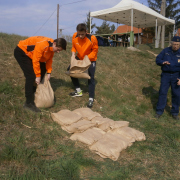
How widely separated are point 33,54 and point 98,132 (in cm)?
191

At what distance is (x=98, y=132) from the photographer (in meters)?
3.44

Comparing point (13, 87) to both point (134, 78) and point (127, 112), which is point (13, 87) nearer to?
point (127, 112)

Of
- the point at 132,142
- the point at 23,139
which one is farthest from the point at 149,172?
the point at 23,139

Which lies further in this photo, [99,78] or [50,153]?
[99,78]

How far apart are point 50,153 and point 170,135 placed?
8.04ft

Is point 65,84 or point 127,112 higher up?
point 65,84

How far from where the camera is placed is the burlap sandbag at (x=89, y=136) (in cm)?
316

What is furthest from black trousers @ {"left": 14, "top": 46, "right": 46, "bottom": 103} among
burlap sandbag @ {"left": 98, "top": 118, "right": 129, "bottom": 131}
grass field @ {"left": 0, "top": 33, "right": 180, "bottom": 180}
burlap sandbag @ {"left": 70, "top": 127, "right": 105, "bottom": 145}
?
burlap sandbag @ {"left": 98, "top": 118, "right": 129, "bottom": 131}

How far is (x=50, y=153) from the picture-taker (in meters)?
2.84

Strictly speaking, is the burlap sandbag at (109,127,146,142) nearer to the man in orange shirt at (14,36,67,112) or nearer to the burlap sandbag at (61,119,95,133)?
the burlap sandbag at (61,119,95,133)

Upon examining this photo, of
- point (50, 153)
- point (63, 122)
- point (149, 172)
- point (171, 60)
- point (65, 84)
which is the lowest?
point (149, 172)

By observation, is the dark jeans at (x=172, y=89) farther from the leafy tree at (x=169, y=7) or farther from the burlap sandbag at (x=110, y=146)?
the leafy tree at (x=169, y=7)

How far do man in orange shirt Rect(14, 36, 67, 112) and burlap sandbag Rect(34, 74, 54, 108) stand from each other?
0.15 meters

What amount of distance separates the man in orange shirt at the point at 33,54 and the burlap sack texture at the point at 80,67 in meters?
0.74
